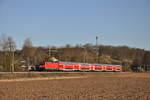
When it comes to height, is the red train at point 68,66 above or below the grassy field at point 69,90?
above

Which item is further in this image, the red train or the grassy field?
the red train

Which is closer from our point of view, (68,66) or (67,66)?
(67,66)

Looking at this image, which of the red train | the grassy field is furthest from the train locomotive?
the grassy field

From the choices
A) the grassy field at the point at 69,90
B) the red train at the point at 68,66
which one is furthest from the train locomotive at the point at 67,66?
the grassy field at the point at 69,90

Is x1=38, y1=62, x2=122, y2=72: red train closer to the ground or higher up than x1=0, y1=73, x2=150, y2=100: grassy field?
higher up

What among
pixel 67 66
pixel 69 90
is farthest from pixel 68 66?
pixel 69 90

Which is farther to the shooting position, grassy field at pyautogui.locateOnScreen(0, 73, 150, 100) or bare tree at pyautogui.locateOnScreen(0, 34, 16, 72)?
bare tree at pyautogui.locateOnScreen(0, 34, 16, 72)

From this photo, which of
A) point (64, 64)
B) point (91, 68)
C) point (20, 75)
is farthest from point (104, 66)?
point (20, 75)

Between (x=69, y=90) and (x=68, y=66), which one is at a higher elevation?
(x=68, y=66)

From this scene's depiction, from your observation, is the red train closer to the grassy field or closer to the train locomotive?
the train locomotive

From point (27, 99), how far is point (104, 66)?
72.8 meters

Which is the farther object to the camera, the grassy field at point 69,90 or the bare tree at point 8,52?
the bare tree at point 8,52

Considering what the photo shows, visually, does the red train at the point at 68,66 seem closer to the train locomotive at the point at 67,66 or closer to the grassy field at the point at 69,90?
the train locomotive at the point at 67,66

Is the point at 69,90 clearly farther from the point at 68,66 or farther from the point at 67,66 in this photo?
the point at 68,66
